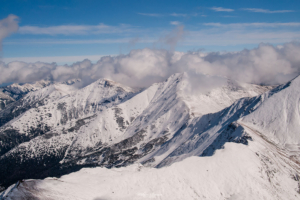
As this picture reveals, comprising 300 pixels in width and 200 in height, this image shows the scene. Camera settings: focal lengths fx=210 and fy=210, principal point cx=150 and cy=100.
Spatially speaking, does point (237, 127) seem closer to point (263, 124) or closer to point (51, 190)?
point (263, 124)

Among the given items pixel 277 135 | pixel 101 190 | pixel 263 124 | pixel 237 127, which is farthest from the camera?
pixel 263 124

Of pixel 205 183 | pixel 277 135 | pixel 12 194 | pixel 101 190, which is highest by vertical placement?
pixel 12 194

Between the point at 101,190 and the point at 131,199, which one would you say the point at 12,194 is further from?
the point at 131,199

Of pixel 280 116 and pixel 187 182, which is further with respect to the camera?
pixel 280 116

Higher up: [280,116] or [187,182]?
[187,182]

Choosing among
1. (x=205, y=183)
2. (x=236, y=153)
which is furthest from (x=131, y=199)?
(x=236, y=153)

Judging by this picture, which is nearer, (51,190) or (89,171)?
(51,190)

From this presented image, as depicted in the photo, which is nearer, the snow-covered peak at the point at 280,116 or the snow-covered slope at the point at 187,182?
the snow-covered slope at the point at 187,182

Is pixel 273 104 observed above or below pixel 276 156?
above

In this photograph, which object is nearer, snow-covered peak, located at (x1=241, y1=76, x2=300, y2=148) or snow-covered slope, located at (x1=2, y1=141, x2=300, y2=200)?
snow-covered slope, located at (x1=2, y1=141, x2=300, y2=200)

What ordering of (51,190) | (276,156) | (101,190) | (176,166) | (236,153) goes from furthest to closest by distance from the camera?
(276,156)
(236,153)
(176,166)
(101,190)
(51,190)
